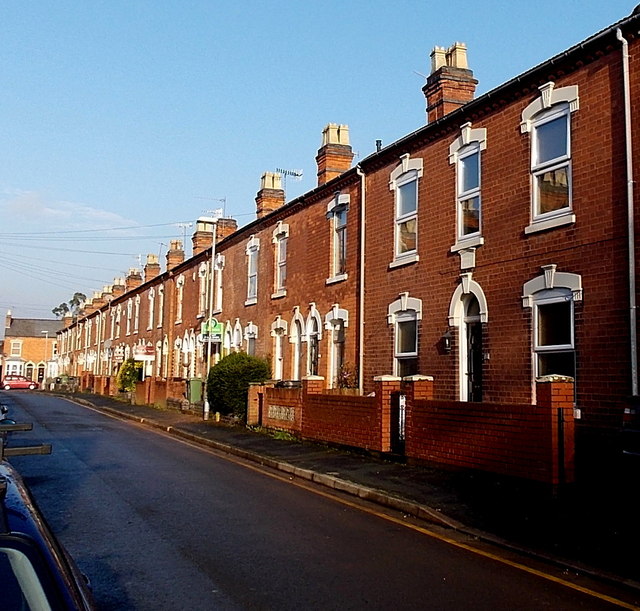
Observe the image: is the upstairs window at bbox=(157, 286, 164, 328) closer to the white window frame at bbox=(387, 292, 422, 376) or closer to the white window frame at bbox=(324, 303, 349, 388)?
the white window frame at bbox=(324, 303, 349, 388)

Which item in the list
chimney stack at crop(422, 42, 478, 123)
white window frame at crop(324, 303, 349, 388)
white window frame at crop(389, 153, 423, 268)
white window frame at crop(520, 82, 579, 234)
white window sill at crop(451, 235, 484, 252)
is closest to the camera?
white window frame at crop(520, 82, 579, 234)

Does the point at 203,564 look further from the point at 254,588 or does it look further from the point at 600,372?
the point at 600,372

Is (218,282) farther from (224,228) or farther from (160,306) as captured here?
(160,306)

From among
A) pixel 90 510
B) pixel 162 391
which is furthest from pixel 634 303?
pixel 162 391

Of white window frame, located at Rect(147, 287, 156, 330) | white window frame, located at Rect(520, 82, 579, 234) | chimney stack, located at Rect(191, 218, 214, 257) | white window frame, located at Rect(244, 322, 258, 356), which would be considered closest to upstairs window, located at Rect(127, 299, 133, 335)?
white window frame, located at Rect(147, 287, 156, 330)

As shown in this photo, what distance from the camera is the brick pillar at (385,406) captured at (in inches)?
571

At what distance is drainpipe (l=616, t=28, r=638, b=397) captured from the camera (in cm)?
1103

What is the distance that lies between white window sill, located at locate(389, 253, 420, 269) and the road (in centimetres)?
619

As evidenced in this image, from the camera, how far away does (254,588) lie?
6387 millimetres

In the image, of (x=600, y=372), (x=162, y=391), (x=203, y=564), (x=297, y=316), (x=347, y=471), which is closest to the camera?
(x=203, y=564)

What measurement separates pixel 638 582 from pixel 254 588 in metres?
3.37

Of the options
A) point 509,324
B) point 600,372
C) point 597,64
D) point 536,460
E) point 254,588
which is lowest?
point 254,588

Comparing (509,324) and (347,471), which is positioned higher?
(509,324)

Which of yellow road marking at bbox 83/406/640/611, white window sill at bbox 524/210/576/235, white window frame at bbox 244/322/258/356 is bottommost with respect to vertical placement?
yellow road marking at bbox 83/406/640/611
